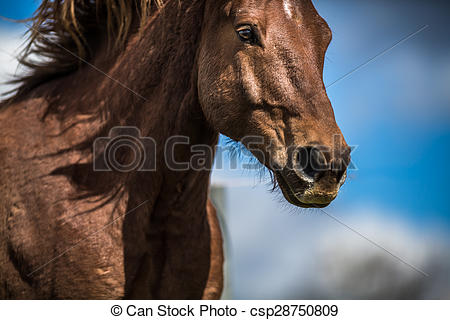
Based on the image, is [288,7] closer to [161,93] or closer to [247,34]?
[247,34]

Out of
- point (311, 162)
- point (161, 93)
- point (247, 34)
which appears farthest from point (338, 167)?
point (161, 93)

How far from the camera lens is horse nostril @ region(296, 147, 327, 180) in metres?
1.22

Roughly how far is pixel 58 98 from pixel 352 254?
394 centimetres

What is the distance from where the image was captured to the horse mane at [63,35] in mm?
1824

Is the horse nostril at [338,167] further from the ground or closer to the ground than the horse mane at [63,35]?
closer to the ground

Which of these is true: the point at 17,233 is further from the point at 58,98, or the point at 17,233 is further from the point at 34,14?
the point at 34,14

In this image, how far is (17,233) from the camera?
1609 mm

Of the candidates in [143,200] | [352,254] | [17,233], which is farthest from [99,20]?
[352,254]

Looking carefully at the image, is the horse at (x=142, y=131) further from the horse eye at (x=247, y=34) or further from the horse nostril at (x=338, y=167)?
the horse nostril at (x=338, y=167)

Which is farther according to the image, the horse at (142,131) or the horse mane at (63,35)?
the horse mane at (63,35)

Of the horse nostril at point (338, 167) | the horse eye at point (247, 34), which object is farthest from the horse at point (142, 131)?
the horse nostril at point (338, 167)

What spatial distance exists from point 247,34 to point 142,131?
589 mm

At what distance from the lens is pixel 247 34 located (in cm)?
140

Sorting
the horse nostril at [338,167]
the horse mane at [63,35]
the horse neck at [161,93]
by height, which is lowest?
the horse nostril at [338,167]
